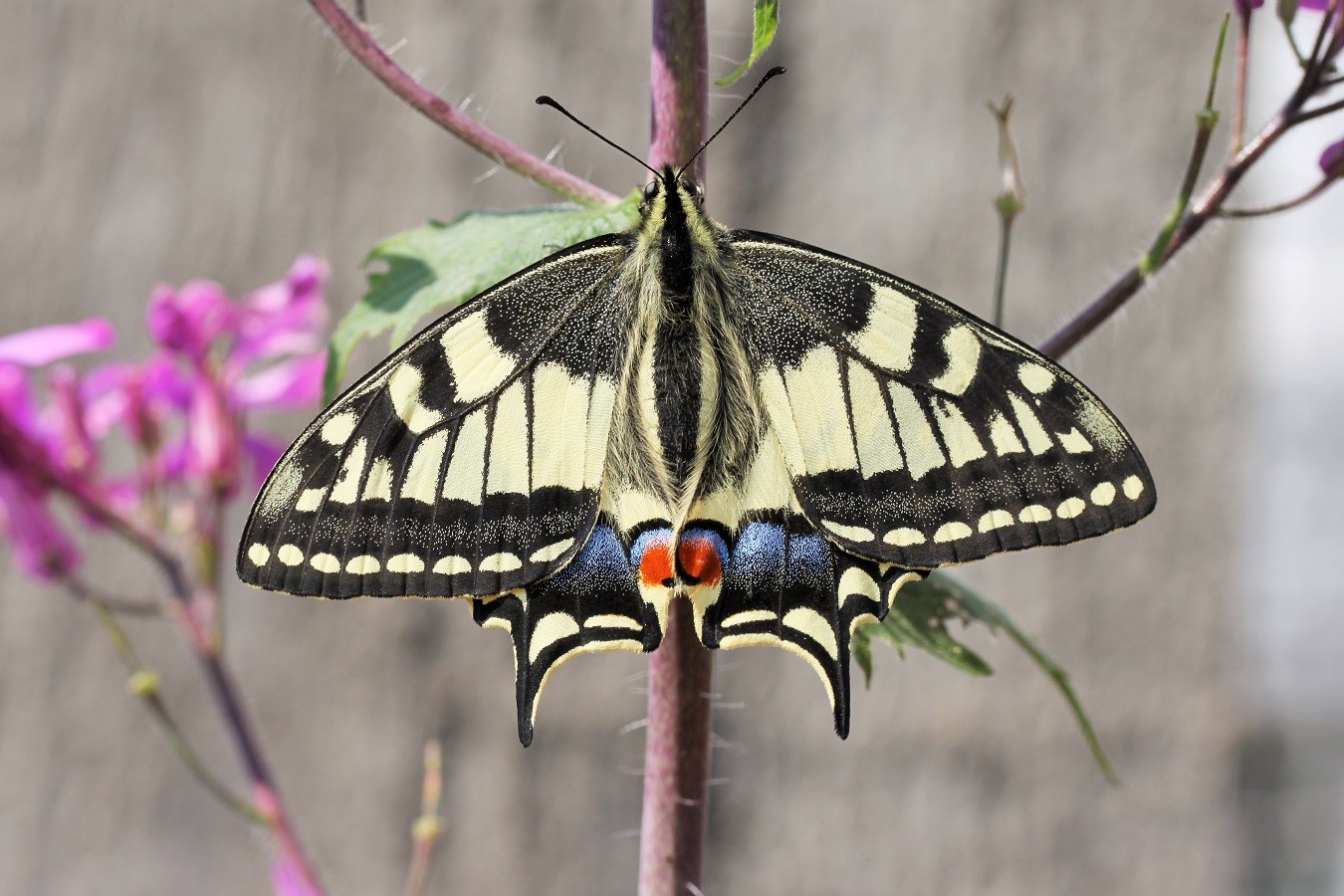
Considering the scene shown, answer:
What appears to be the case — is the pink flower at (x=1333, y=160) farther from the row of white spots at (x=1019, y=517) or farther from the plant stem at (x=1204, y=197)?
the row of white spots at (x=1019, y=517)

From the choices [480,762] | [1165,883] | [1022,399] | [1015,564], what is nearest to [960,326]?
[1022,399]

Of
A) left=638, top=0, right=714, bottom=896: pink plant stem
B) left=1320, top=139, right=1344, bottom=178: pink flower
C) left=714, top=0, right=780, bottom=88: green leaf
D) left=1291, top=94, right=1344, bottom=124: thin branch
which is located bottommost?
left=638, top=0, right=714, bottom=896: pink plant stem

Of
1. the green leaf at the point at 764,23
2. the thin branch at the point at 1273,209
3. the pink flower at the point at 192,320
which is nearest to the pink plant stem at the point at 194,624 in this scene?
the pink flower at the point at 192,320

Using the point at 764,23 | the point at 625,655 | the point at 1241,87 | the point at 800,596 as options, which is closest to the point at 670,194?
the point at 764,23

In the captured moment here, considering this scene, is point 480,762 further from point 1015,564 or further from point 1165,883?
point 1165,883

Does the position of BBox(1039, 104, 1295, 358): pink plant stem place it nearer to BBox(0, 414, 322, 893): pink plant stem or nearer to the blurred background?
BBox(0, 414, 322, 893): pink plant stem

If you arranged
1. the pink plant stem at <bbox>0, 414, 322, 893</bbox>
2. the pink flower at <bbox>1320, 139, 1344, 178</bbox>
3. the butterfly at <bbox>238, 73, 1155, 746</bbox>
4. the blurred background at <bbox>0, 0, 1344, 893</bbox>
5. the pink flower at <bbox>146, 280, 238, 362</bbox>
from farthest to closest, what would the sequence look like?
1. the blurred background at <bbox>0, 0, 1344, 893</bbox>
2. the pink flower at <bbox>146, 280, 238, 362</bbox>
3. the pink plant stem at <bbox>0, 414, 322, 893</bbox>
4. the pink flower at <bbox>1320, 139, 1344, 178</bbox>
5. the butterfly at <bbox>238, 73, 1155, 746</bbox>

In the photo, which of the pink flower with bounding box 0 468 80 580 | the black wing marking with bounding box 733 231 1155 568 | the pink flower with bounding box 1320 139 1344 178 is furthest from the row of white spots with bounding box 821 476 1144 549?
the pink flower with bounding box 0 468 80 580
